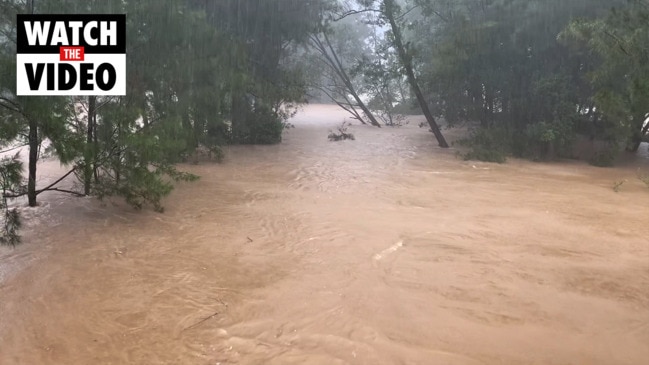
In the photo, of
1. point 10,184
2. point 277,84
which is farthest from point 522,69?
point 10,184

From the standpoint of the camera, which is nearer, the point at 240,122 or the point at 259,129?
the point at 240,122

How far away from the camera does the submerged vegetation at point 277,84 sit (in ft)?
21.8

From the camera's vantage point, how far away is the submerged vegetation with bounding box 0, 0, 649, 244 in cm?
666

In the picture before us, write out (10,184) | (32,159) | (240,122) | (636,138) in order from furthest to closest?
(240,122) < (636,138) < (32,159) < (10,184)

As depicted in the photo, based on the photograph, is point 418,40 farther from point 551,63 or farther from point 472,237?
point 472,237

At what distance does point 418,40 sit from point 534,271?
17.9 metres

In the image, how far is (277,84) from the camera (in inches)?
656

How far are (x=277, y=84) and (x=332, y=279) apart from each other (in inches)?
473

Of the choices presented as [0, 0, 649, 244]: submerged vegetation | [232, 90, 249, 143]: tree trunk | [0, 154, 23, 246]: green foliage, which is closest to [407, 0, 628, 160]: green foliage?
[0, 0, 649, 244]: submerged vegetation

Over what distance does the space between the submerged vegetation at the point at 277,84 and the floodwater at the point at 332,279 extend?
918 mm

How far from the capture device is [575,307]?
493 cm

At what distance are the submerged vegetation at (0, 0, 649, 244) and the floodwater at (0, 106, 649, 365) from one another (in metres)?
0.92

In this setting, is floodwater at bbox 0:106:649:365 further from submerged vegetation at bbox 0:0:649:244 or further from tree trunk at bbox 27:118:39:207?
submerged vegetation at bbox 0:0:649:244

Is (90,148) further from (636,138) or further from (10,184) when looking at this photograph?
(636,138)
